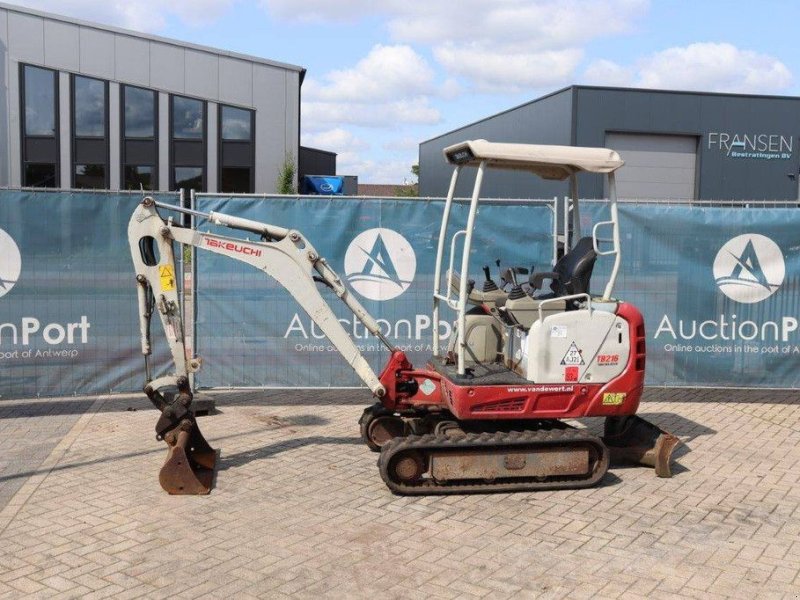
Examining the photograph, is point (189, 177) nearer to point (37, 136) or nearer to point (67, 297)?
point (37, 136)

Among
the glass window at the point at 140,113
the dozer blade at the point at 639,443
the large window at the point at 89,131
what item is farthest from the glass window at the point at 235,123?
the dozer blade at the point at 639,443

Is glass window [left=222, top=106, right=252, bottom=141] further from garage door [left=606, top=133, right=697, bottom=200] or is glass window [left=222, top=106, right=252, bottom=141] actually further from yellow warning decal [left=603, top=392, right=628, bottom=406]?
yellow warning decal [left=603, top=392, right=628, bottom=406]

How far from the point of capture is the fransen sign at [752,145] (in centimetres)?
3072

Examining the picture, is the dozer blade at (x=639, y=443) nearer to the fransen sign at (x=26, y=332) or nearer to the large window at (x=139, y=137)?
the fransen sign at (x=26, y=332)

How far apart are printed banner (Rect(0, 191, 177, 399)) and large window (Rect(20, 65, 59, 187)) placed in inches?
941

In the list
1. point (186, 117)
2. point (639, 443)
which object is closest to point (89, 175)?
point (186, 117)

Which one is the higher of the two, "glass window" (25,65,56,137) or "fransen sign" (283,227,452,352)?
"glass window" (25,65,56,137)

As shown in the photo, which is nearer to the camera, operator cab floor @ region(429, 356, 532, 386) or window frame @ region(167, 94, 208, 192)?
operator cab floor @ region(429, 356, 532, 386)

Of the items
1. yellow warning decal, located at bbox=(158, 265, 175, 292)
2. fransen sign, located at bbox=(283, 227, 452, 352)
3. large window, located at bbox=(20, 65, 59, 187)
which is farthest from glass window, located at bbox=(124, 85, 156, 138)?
yellow warning decal, located at bbox=(158, 265, 175, 292)

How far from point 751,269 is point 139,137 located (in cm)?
2693

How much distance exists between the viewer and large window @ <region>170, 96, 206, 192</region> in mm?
31938

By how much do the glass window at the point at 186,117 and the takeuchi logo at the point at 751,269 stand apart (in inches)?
1026

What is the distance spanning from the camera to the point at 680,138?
1214 inches

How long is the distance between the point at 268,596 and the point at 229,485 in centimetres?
206
